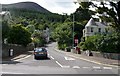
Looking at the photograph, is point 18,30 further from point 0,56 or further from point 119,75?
point 119,75

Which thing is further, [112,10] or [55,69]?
[112,10]

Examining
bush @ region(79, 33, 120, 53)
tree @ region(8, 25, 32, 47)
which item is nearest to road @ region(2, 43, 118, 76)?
bush @ region(79, 33, 120, 53)

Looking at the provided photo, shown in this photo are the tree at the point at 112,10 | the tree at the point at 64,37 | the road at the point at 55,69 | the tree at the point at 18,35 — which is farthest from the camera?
the tree at the point at 64,37

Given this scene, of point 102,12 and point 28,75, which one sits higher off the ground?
point 102,12

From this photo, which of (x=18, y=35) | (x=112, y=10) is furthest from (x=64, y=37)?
(x=112, y=10)

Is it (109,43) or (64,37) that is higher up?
(109,43)

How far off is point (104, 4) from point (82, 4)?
6.60 feet

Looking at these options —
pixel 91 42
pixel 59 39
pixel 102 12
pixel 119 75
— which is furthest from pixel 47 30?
pixel 119 75

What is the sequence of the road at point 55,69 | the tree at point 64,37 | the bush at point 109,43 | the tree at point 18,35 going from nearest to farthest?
the road at point 55,69 → the bush at point 109,43 → the tree at point 18,35 → the tree at point 64,37

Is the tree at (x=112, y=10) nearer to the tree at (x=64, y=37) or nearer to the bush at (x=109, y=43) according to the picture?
the bush at (x=109, y=43)

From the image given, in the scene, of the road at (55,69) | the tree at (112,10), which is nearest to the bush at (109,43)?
the tree at (112,10)

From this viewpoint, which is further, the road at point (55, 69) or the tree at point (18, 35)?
the tree at point (18, 35)

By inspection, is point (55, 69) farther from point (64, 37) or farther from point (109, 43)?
point (64, 37)

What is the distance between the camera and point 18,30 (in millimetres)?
61469
